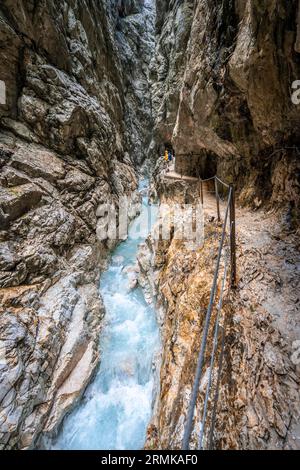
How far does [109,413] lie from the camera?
6160 millimetres

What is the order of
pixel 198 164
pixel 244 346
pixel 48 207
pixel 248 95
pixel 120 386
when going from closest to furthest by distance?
1. pixel 244 346
2. pixel 248 95
3. pixel 120 386
4. pixel 48 207
5. pixel 198 164

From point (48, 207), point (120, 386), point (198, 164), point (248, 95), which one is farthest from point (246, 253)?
point (198, 164)

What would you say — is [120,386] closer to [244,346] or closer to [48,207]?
[244,346]

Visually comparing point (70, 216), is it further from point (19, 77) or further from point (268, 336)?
point (268, 336)

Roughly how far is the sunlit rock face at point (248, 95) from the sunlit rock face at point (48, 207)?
687 cm

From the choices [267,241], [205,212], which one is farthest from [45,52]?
[267,241]

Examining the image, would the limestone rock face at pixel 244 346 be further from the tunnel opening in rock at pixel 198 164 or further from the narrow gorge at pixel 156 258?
the tunnel opening in rock at pixel 198 164

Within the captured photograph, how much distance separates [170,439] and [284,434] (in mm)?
2032

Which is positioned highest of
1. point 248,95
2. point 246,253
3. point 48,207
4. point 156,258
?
point 248,95

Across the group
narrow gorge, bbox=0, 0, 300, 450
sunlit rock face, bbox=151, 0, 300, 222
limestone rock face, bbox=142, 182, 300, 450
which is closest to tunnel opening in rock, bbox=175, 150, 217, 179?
narrow gorge, bbox=0, 0, 300, 450

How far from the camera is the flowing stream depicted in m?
5.64

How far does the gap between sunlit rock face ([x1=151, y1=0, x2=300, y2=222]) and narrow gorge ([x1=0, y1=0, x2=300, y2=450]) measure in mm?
50

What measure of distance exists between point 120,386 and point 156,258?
480cm

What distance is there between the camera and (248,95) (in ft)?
20.1
